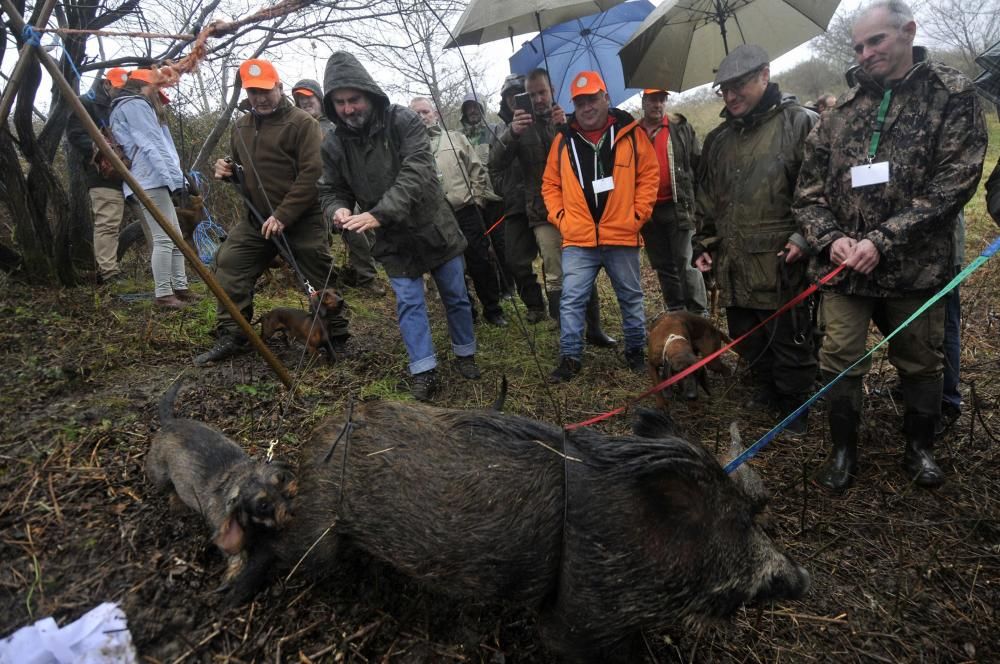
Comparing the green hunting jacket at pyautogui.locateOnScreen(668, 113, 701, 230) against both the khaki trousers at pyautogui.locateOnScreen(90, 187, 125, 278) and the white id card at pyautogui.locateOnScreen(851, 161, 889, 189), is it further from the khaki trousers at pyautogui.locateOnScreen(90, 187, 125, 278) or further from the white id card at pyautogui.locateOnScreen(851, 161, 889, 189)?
the khaki trousers at pyautogui.locateOnScreen(90, 187, 125, 278)

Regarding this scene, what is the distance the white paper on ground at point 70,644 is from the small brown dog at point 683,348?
3.46 meters

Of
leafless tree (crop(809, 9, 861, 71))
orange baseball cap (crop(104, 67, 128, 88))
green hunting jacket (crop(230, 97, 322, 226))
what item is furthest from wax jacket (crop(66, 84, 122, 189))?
leafless tree (crop(809, 9, 861, 71))

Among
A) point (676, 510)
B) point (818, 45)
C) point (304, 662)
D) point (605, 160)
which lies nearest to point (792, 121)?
point (605, 160)

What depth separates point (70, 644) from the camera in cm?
211

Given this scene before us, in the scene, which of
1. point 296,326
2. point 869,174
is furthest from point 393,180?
point 869,174

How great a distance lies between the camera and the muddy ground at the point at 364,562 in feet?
7.30

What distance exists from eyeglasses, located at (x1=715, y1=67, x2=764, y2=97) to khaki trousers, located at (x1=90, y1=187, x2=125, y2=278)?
6889 millimetres

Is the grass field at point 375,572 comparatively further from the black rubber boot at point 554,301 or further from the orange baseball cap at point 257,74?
the orange baseball cap at point 257,74

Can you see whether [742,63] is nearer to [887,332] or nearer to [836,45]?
[887,332]

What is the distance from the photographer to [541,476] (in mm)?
2004

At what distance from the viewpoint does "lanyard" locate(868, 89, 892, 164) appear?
2.79 m

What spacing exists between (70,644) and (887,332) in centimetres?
431

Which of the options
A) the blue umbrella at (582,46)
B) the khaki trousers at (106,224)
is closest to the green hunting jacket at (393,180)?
the blue umbrella at (582,46)

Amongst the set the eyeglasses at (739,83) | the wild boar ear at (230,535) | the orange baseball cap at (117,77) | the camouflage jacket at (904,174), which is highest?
the orange baseball cap at (117,77)
